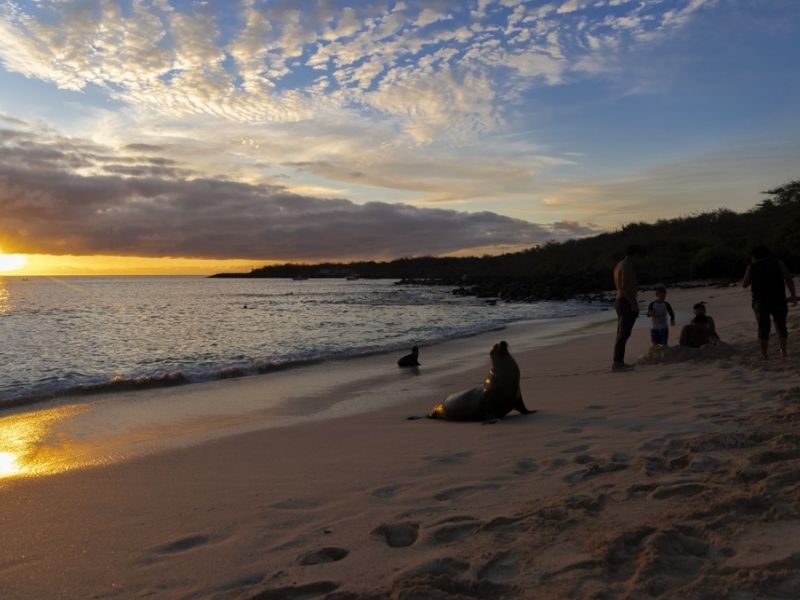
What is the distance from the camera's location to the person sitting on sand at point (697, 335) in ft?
35.4

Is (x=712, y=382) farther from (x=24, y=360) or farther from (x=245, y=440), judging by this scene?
(x=24, y=360)

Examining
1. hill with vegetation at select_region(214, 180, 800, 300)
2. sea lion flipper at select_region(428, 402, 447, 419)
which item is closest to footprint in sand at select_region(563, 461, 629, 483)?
sea lion flipper at select_region(428, 402, 447, 419)

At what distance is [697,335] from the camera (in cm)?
1080

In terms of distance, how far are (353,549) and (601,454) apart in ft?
7.83

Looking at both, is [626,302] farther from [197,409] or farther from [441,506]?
[441,506]

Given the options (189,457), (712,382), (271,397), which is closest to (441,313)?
(271,397)

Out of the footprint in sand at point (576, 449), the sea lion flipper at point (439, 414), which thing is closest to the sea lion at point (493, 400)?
the sea lion flipper at point (439, 414)

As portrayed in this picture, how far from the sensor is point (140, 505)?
179 inches

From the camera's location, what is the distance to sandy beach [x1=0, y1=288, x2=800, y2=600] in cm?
301

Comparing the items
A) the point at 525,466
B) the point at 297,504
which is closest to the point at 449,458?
the point at 525,466

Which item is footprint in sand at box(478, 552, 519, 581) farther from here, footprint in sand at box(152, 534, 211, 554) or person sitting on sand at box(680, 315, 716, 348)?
person sitting on sand at box(680, 315, 716, 348)

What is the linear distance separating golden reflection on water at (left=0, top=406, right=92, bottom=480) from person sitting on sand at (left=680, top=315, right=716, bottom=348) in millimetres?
9225

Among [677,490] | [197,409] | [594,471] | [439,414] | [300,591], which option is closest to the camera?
[300,591]

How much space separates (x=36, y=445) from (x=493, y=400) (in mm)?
5127
